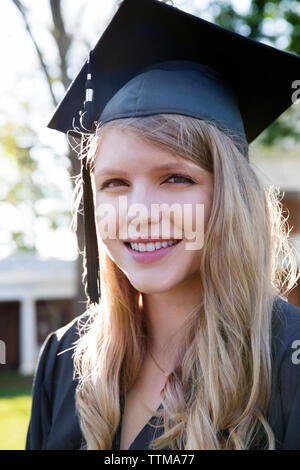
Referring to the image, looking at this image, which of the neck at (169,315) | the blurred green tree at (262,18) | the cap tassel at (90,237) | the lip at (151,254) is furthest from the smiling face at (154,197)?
the blurred green tree at (262,18)

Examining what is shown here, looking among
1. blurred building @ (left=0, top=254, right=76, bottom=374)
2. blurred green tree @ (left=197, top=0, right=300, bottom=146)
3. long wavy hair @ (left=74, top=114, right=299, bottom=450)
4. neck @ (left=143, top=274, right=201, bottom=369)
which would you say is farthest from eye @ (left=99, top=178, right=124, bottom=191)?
blurred building @ (left=0, top=254, right=76, bottom=374)

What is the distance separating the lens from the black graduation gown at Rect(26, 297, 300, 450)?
166 centimetres

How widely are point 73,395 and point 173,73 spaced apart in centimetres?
133

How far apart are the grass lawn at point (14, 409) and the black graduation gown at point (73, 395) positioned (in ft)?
17.8

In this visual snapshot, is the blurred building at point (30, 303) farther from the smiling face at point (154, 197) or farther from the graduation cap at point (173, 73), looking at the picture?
the smiling face at point (154, 197)

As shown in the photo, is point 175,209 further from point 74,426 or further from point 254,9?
point 254,9

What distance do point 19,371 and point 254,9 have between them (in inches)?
646

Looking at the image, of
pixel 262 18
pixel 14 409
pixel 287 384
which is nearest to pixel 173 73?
pixel 287 384

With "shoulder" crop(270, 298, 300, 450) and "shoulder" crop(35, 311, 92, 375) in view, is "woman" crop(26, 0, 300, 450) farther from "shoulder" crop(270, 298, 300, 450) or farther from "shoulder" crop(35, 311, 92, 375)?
"shoulder" crop(35, 311, 92, 375)

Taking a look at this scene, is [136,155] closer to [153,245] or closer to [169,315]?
[153,245]

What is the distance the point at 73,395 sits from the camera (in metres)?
2.17

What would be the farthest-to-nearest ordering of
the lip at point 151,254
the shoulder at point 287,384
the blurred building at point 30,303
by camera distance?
the blurred building at point 30,303
the lip at point 151,254
the shoulder at point 287,384

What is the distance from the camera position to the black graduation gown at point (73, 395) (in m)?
1.66
